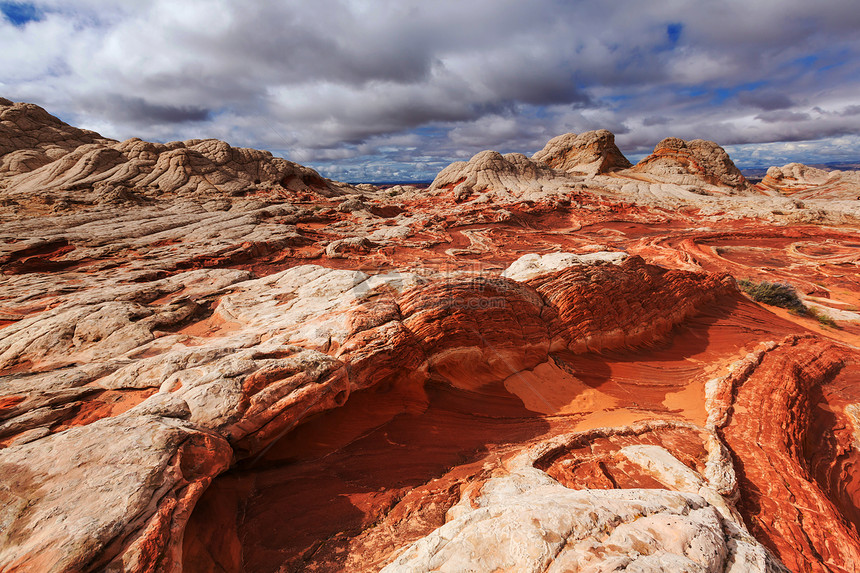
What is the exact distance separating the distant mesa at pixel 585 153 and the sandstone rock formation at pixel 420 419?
36.6 m

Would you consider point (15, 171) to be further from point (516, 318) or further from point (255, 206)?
point (516, 318)

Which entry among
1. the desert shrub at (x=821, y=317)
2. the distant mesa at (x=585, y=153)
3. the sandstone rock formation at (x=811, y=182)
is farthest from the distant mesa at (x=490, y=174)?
the sandstone rock formation at (x=811, y=182)

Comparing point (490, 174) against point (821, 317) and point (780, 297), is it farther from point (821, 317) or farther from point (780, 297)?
point (821, 317)

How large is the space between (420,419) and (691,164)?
186ft

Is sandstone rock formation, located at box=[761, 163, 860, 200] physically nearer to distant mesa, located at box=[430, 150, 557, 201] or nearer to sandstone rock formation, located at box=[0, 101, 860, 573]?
distant mesa, located at box=[430, 150, 557, 201]

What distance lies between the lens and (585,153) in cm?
4775

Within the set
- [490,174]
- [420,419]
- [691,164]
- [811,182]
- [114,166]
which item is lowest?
[420,419]

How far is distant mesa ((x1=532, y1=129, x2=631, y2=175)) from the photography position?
46.8 m

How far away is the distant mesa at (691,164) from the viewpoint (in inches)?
1667

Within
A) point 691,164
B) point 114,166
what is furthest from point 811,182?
point 114,166

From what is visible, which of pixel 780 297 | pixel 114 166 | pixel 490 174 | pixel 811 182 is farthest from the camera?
pixel 811 182

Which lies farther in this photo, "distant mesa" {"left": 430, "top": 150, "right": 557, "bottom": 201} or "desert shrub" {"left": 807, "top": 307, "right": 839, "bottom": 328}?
"distant mesa" {"left": 430, "top": 150, "right": 557, "bottom": 201}

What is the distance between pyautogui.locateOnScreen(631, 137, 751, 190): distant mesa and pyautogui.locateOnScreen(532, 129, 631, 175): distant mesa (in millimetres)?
3523

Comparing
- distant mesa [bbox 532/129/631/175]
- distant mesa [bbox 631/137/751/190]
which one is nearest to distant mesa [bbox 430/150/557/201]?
distant mesa [bbox 532/129/631/175]
